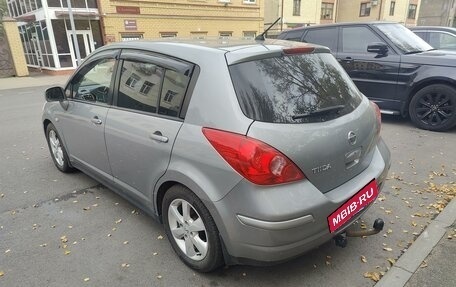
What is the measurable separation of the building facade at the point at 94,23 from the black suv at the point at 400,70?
43.1 feet

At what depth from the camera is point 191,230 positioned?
8.38ft

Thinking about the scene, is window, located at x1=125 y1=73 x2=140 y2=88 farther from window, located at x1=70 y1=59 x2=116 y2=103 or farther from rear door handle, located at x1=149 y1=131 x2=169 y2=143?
→ rear door handle, located at x1=149 y1=131 x2=169 y2=143

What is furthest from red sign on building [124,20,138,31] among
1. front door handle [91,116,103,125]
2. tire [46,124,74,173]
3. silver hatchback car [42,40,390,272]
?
silver hatchback car [42,40,390,272]

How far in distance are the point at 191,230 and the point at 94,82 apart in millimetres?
1948

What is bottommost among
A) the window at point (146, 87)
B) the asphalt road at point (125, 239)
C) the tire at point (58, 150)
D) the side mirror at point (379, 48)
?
the asphalt road at point (125, 239)

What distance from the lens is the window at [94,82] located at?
3309 millimetres

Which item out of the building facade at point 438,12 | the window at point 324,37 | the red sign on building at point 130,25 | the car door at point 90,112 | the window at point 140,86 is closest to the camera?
the window at point 140,86

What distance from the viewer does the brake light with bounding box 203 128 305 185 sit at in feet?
6.82

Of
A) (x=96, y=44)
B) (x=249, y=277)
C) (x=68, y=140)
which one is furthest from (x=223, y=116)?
(x=96, y=44)

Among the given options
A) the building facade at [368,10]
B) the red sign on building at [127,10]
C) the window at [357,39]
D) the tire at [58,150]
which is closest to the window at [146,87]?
the tire at [58,150]

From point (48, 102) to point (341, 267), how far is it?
3.81m

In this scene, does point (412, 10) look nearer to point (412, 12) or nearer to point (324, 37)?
point (412, 12)

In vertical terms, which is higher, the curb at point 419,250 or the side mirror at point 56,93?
the side mirror at point 56,93

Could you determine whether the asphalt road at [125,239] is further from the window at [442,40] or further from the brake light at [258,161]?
the window at [442,40]
